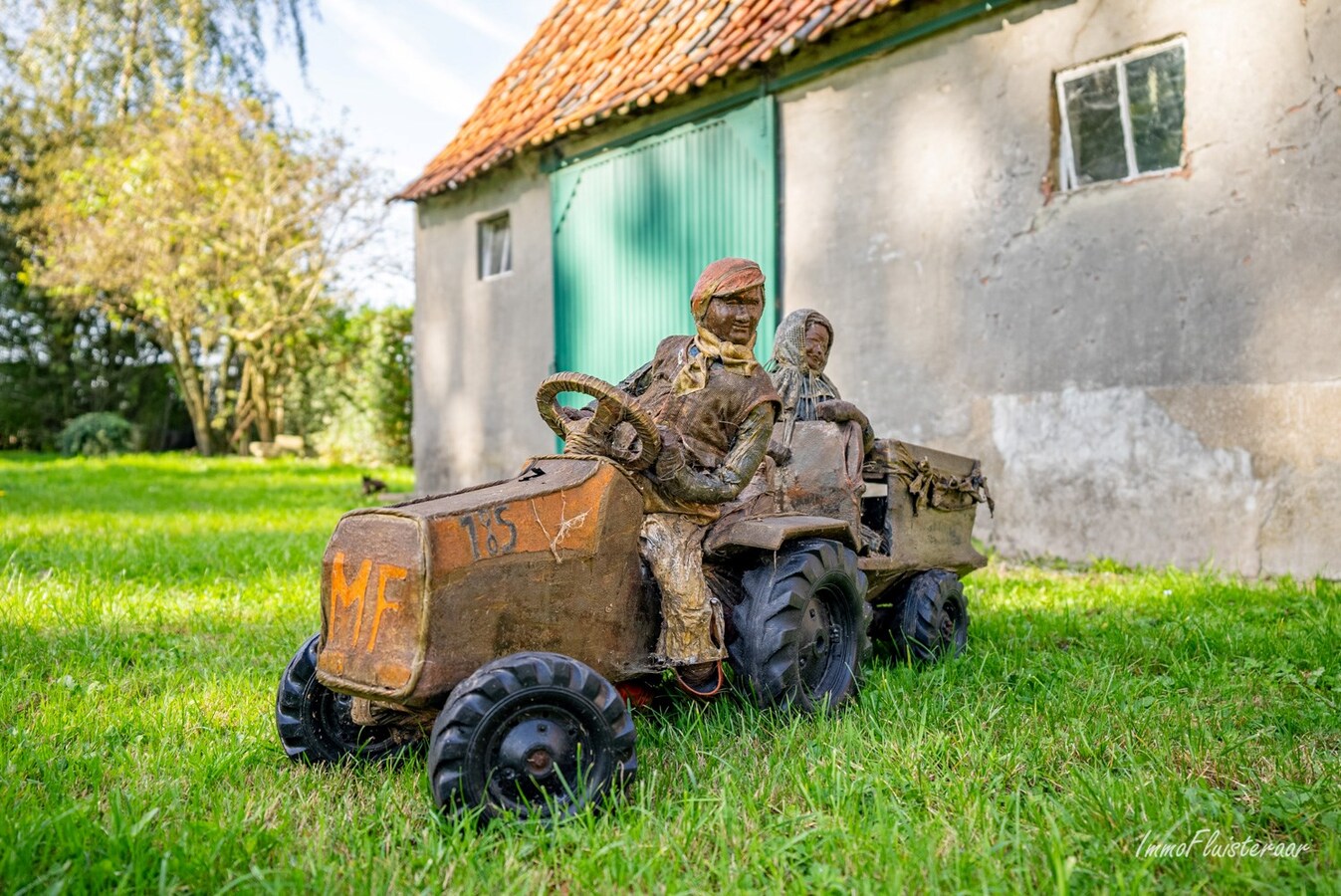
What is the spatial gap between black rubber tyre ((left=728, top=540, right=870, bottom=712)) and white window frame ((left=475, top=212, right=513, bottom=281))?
Result: 9753 mm

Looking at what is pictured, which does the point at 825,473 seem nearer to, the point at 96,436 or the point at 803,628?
the point at 803,628

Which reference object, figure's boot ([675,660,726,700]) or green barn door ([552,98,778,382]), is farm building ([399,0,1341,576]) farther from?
figure's boot ([675,660,726,700])

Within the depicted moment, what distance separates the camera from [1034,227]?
772 centimetres

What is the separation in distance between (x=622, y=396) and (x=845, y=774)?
130 cm

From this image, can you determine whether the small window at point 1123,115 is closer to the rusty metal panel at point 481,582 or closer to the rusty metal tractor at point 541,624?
the rusty metal tractor at point 541,624

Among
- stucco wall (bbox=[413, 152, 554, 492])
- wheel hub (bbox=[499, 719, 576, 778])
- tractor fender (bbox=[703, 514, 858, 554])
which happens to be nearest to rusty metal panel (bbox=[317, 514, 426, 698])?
wheel hub (bbox=[499, 719, 576, 778])

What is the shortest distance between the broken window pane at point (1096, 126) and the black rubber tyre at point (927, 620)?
398 cm

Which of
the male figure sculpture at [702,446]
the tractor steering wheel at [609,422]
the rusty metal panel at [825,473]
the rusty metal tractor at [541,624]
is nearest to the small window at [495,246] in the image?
the rusty metal panel at [825,473]

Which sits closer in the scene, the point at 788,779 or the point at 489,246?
the point at 788,779

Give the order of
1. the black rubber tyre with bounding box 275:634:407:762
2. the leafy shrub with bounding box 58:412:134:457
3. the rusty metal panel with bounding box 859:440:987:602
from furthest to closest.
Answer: the leafy shrub with bounding box 58:412:134:457 < the rusty metal panel with bounding box 859:440:987:602 < the black rubber tyre with bounding box 275:634:407:762

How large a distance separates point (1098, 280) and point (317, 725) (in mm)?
6008

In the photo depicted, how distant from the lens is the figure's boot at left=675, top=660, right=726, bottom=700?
3.59 metres

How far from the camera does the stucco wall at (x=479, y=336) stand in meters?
12.4

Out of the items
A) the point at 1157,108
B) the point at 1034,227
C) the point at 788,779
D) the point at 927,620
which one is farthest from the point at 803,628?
the point at 1157,108
